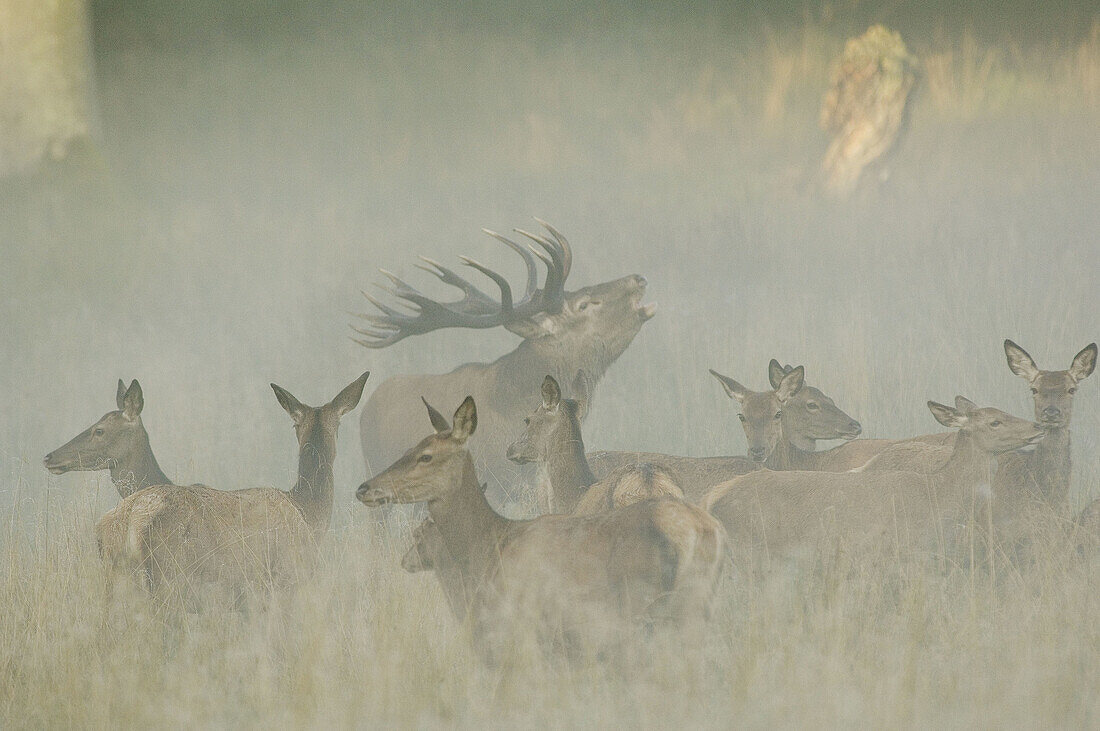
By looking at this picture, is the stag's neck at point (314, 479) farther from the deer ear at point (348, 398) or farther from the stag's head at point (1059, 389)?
the stag's head at point (1059, 389)

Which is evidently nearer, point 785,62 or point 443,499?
point 443,499

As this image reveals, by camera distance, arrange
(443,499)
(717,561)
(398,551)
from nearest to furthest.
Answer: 1. (717,561)
2. (443,499)
3. (398,551)

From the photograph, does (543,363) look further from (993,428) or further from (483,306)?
(993,428)

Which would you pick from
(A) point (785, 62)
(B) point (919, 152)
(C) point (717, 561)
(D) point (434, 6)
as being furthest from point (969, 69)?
(C) point (717, 561)

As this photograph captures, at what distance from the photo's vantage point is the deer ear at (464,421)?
4.61 meters

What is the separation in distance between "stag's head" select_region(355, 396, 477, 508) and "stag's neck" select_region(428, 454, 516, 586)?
3cm

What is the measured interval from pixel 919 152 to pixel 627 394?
2.96m

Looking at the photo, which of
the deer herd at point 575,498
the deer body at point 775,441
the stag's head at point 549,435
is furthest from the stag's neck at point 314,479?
the deer body at point 775,441

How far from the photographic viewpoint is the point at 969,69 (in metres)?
9.91

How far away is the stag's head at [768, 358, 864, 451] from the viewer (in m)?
7.56

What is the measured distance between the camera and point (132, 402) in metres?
6.26

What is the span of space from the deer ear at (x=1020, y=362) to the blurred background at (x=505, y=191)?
Answer: 331 centimetres

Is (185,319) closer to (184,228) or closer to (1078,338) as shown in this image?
(184,228)

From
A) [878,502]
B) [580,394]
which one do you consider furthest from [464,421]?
[878,502]
